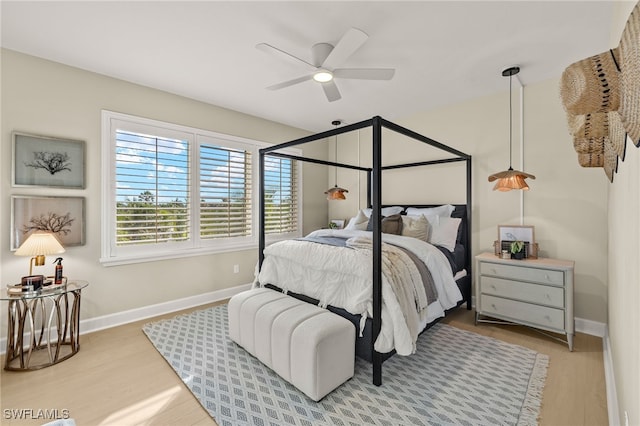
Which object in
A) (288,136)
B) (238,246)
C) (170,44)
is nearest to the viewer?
(170,44)

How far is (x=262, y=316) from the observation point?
7.30ft

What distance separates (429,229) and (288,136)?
2.75m

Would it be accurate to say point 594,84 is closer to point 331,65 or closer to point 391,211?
point 331,65

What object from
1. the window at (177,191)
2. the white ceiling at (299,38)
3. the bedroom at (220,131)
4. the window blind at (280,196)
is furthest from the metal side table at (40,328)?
the window blind at (280,196)

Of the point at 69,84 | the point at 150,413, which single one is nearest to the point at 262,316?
the point at 150,413

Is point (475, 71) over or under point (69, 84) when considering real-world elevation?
over

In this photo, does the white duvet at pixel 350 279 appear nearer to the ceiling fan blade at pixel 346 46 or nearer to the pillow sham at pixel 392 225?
the pillow sham at pixel 392 225

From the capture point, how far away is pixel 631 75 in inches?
24.1

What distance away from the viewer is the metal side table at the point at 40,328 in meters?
2.29

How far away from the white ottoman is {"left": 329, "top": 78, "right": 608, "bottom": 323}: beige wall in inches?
97.0

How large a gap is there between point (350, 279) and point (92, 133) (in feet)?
9.81

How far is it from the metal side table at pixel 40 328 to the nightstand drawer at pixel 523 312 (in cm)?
388

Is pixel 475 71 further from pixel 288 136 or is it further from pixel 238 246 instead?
pixel 238 246

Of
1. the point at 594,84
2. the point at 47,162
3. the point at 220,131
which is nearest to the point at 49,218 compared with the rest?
the point at 47,162
